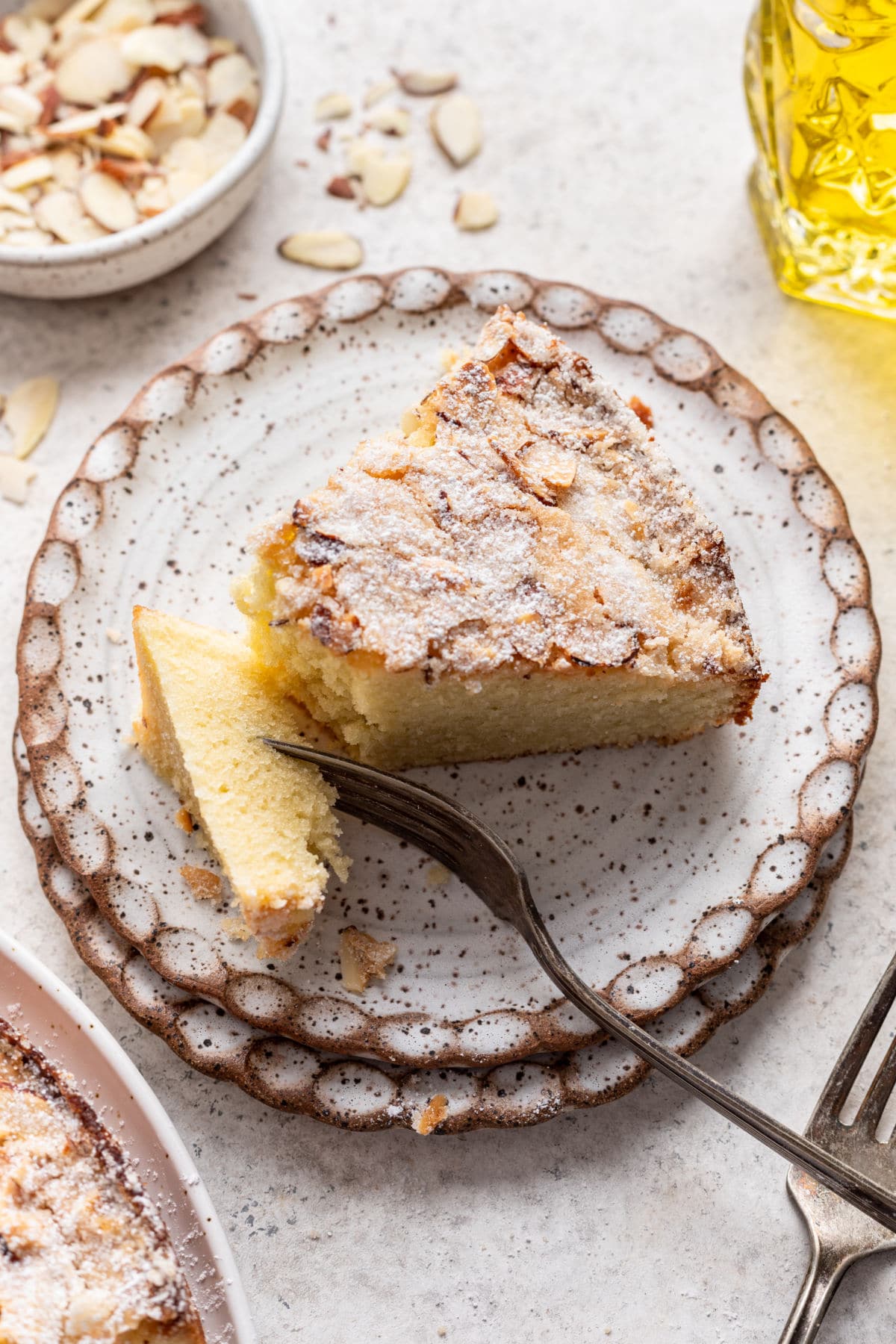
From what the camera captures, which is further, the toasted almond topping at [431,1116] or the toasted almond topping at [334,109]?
the toasted almond topping at [334,109]

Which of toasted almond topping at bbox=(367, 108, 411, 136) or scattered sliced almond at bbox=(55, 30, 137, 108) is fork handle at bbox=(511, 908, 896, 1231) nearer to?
toasted almond topping at bbox=(367, 108, 411, 136)

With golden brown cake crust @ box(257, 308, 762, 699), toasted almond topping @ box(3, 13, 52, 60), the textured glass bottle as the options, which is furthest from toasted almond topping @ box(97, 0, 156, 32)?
the textured glass bottle

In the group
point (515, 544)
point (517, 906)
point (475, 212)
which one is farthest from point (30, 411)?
point (517, 906)

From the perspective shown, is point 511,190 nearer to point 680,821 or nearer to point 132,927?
point 680,821

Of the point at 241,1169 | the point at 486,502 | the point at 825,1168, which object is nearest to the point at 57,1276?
the point at 241,1169

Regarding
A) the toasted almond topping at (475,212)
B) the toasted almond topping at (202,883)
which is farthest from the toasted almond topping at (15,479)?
the toasted almond topping at (475,212)

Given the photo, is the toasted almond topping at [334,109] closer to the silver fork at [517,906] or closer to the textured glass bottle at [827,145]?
the textured glass bottle at [827,145]

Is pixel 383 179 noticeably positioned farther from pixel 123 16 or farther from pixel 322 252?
pixel 123 16
